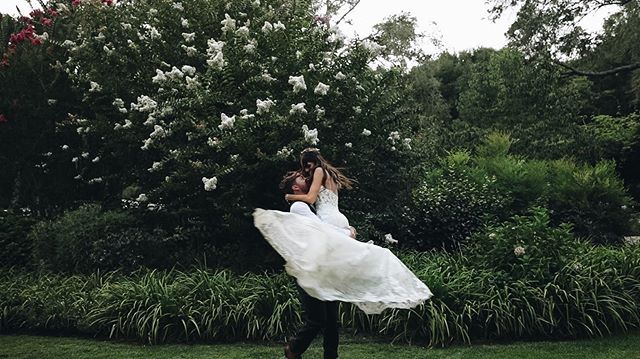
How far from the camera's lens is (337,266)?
464cm

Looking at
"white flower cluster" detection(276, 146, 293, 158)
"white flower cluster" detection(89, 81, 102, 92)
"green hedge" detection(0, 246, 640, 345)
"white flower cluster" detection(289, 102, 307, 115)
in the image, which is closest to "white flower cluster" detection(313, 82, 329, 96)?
"white flower cluster" detection(289, 102, 307, 115)

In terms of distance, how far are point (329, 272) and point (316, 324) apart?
0.50m

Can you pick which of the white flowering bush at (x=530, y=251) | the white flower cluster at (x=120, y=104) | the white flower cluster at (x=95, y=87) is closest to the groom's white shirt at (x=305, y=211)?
the white flowering bush at (x=530, y=251)

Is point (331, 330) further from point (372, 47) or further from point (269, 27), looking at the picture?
point (372, 47)

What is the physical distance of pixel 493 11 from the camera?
779 inches

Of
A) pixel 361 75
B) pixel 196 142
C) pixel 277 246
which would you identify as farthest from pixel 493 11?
pixel 277 246

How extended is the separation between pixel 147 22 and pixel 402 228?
524cm

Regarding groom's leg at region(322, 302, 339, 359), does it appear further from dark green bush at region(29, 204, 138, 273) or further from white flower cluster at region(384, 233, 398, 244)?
dark green bush at region(29, 204, 138, 273)

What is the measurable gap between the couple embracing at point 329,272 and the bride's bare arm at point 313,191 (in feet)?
0.05

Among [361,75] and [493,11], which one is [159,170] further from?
[493,11]

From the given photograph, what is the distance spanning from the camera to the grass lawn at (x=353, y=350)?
5715 millimetres

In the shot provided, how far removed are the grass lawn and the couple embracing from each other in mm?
1047

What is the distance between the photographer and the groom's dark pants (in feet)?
15.8

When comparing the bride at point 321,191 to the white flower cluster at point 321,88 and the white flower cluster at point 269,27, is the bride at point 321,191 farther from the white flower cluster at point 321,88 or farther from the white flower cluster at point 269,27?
the white flower cluster at point 269,27
